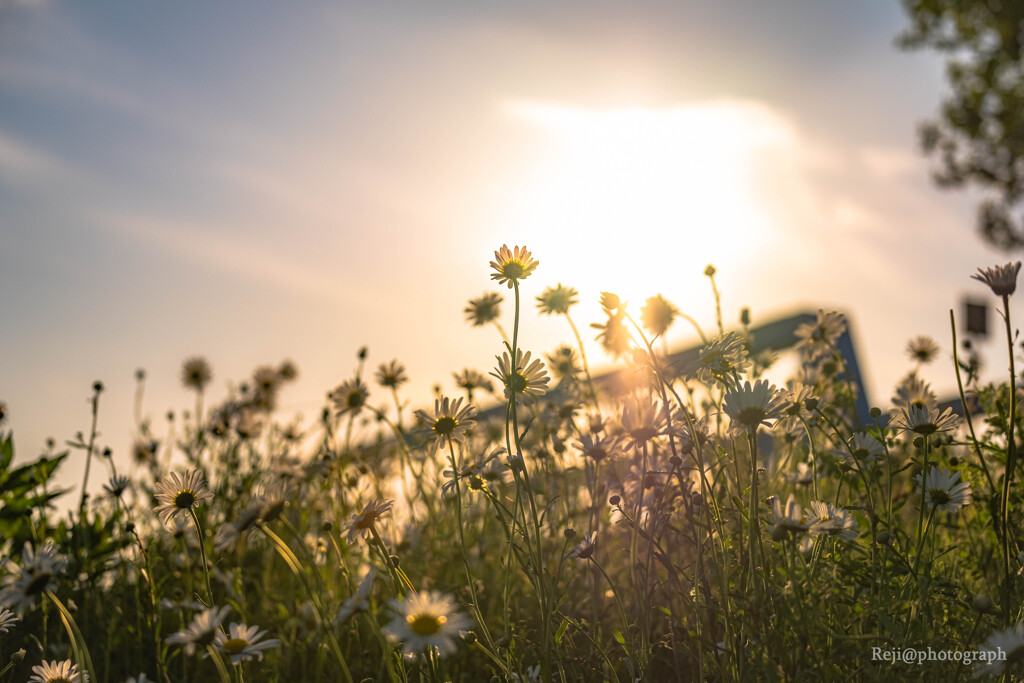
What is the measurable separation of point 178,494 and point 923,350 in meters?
2.77

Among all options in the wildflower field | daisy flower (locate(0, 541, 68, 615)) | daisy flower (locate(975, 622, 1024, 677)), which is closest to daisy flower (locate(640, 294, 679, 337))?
the wildflower field

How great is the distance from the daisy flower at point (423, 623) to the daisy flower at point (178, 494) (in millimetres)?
711

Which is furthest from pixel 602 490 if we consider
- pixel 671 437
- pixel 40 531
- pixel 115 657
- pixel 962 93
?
pixel 962 93

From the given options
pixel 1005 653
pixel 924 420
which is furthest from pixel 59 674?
pixel 924 420

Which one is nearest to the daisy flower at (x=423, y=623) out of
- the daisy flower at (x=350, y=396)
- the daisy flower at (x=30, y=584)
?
the daisy flower at (x=30, y=584)

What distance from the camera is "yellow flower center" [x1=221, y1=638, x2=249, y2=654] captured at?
1458mm

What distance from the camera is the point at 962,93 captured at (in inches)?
472

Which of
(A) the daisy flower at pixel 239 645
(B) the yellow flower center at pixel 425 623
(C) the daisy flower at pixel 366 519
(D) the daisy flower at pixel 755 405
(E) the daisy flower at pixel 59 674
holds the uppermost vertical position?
(D) the daisy flower at pixel 755 405

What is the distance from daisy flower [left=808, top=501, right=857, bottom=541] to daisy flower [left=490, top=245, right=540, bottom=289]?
2.52 feet

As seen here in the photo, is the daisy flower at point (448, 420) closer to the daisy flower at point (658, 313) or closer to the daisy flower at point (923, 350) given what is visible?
the daisy flower at point (658, 313)

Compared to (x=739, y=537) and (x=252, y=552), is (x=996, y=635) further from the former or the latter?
(x=252, y=552)

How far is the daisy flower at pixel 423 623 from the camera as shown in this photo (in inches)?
42.6

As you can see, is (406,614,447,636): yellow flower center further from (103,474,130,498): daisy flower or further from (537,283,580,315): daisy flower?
(103,474,130,498): daisy flower

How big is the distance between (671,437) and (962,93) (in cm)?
1330
